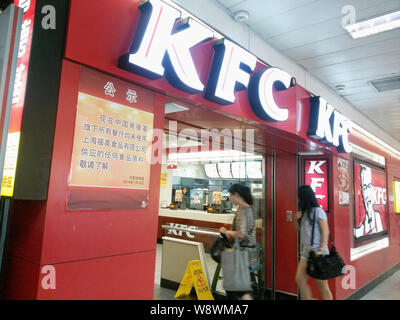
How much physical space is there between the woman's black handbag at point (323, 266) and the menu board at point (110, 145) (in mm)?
2242

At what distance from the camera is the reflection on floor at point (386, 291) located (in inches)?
199

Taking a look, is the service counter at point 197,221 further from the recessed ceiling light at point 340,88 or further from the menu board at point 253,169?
the recessed ceiling light at point 340,88

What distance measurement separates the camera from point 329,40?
316cm

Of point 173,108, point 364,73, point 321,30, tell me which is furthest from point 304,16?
point 364,73

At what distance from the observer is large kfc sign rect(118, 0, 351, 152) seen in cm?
181

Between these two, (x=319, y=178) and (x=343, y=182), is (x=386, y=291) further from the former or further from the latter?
(x=319, y=178)

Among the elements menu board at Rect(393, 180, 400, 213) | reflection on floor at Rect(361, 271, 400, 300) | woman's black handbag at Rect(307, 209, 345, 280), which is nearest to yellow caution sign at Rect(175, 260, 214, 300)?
woman's black handbag at Rect(307, 209, 345, 280)

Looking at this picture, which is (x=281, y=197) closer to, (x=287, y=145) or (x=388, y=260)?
(x=287, y=145)

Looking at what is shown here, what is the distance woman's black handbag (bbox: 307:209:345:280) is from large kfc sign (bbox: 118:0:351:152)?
4.71 feet

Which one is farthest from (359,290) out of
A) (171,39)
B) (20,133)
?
(20,133)

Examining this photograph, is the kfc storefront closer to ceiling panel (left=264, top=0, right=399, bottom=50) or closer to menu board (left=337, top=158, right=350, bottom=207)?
ceiling panel (left=264, top=0, right=399, bottom=50)

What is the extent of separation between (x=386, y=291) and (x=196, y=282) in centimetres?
385

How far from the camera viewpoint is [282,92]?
3.26 meters
